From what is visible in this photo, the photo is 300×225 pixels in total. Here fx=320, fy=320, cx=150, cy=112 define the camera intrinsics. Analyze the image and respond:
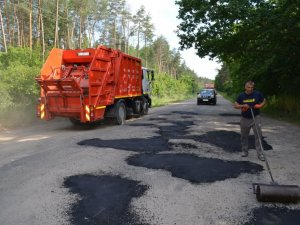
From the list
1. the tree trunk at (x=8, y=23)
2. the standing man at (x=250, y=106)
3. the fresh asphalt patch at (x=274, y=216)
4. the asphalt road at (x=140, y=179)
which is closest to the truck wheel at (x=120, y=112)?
the asphalt road at (x=140, y=179)

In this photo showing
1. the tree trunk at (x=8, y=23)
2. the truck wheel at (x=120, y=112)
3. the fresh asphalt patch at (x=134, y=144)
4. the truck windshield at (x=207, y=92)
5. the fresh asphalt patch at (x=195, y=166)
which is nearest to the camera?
the fresh asphalt patch at (x=195, y=166)

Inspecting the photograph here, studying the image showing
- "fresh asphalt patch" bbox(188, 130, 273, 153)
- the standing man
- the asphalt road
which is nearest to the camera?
the asphalt road

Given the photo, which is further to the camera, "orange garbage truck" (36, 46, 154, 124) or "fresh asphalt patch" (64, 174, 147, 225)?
"orange garbage truck" (36, 46, 154, 124)

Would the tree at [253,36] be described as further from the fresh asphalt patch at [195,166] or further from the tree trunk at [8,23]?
the tree trunk at [8,23]

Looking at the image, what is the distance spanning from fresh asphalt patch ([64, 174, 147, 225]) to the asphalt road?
13 mm

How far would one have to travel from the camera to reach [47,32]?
47.9 metres

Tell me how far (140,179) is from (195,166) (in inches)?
55.7

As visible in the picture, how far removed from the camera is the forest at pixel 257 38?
1436cm

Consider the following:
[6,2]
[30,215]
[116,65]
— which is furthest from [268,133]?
[6,2]

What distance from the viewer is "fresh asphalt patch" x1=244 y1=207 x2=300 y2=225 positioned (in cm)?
406

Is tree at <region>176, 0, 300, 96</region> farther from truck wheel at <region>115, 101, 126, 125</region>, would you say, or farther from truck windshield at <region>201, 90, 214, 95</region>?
truck windshield at <region>201, 90, 214, 95</region>

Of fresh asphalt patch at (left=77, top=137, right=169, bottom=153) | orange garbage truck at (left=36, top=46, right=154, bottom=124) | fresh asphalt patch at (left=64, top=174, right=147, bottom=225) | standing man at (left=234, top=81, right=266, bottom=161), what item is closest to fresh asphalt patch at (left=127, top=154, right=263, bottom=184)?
standing man at (left=234, top=81, right=266, bottom=161)

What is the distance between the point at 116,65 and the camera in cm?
1334

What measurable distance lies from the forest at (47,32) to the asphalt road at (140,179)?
4.87m
